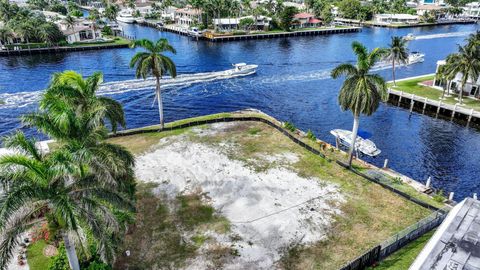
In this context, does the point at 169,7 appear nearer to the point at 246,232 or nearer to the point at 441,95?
the point at 441,95

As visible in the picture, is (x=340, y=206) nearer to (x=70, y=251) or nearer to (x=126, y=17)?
(x=70, y=251)

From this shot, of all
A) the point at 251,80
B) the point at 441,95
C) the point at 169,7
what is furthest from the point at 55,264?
the point at 169,7

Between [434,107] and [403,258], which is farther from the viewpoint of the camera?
[434,107]

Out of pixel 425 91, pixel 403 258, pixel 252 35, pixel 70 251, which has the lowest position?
pixel 403 258

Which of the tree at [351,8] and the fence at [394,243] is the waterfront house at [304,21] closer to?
the tree at [351,8]

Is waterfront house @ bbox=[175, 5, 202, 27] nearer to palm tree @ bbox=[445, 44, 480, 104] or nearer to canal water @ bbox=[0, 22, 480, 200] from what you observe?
canal water @ bbox=[0, 22, 480, 200]

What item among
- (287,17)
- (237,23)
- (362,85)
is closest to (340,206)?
(362,85)
